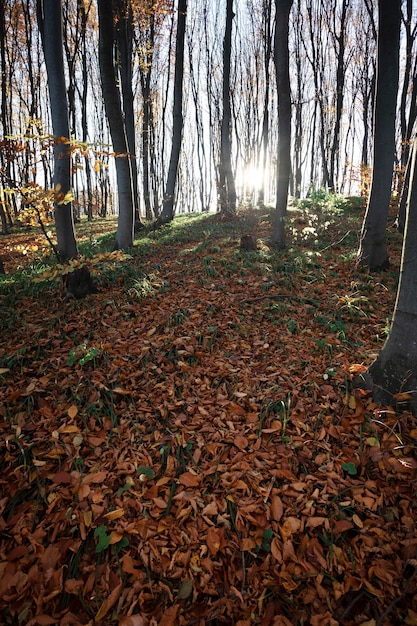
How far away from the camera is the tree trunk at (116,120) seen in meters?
5.64

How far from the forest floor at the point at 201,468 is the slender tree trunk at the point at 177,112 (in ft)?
23.7

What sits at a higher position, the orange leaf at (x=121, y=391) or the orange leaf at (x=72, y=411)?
the orange leaf at (x=121, y=391)

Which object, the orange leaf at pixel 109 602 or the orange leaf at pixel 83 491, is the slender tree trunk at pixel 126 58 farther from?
the orange leaf at pixel 109 602

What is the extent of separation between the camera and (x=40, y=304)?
4.63 metres

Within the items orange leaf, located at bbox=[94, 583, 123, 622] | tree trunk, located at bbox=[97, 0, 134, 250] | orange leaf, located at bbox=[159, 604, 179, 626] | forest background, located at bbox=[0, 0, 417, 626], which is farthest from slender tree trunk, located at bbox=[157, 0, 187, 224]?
orange leaf, located at bbox=[159, 604, 179, 626]

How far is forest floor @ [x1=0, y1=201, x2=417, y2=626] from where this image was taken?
1726 mm

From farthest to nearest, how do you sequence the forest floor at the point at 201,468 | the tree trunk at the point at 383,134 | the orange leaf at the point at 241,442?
the tree trunk at the point at 383,134, the orange leaf at the point at 241,442, the forest floor at the point at 201,468

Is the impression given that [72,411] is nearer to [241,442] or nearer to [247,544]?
[241,442]

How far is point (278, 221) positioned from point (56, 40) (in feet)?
16.3

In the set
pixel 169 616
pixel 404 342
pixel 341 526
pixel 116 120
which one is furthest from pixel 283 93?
pixel 169 616

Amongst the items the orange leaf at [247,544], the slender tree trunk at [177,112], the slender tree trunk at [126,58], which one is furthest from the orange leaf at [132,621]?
the slender tree trunk at [177,112]

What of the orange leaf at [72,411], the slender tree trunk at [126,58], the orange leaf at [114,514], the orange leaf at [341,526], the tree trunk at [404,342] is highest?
the slender tree trunk at [126,58]

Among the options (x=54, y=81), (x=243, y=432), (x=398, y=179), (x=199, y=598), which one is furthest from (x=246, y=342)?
(x=398, y=179)

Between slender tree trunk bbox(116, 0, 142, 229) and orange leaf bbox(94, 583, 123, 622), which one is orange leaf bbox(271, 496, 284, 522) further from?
slender tree trunk bbox(116, 0, 142, 229)
